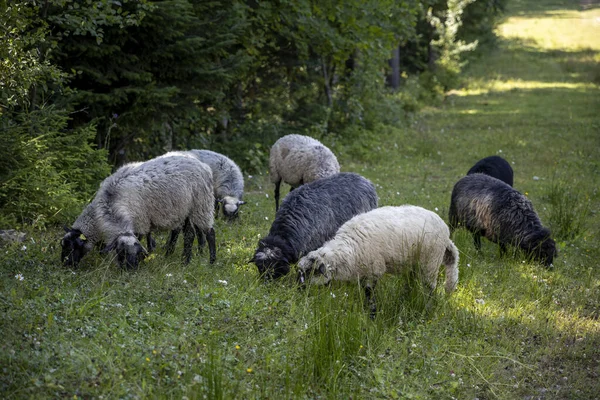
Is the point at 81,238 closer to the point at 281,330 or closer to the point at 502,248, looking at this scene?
the point at 281,330

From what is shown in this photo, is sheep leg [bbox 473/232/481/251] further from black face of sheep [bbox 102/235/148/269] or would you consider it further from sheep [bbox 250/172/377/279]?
black face of sheep [bbox 102/235/148/269]

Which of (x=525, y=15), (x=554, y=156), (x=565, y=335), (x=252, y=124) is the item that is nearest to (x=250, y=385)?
(x=565, y=335)

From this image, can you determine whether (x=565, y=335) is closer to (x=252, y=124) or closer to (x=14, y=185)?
(x=14, y=185)

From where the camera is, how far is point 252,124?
14.4m

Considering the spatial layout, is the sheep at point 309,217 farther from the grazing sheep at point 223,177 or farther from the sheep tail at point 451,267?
the grazing sheep at point 223,177

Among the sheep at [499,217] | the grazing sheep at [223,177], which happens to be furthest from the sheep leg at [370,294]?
the grazing sheep at [223,177]

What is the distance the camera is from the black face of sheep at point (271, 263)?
6535 mm

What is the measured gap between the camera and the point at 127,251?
648 cm

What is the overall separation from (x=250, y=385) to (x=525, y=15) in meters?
51.4

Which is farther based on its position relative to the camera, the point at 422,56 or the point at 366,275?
the point at 422,56

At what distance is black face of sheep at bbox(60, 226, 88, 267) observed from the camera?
6.57 metres

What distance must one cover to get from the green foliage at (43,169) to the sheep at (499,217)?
5529 millimetres

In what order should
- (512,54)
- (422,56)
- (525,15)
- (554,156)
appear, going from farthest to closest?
(525,15), (512,54), (422,56), (554,156)

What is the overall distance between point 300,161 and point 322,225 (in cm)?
298
